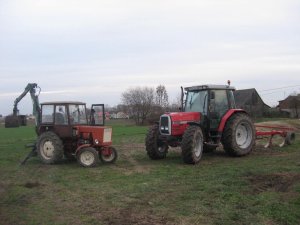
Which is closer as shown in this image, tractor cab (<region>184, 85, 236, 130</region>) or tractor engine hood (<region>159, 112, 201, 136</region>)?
tractor engine hood (<region>159, 112, 201, 136</region>)

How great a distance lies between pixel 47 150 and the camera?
14.2 meters

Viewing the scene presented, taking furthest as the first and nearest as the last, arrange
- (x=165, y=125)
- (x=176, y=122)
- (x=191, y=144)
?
1. (x=165, y=125)
2. (x=176, y=122)
3. (x=191, y=144)

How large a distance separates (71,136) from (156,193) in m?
6.04

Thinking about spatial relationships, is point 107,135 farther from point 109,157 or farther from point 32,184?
point 32,184

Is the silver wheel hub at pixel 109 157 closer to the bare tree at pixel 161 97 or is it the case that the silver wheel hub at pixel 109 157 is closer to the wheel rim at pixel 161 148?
the wheel rim at pixel 161 148

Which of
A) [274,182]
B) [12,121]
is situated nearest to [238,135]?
[274,182]

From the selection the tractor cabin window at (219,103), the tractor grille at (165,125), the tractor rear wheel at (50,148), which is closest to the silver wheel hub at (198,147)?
the tractor grille at (165,125)

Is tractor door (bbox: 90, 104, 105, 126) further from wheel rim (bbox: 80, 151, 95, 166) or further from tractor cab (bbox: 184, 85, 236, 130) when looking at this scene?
tractor cab (bbox: 184, 85, 236, 130)

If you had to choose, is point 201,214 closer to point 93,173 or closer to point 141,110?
point 93,173

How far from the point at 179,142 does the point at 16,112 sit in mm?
6477

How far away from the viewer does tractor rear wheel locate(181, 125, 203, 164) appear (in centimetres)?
1287

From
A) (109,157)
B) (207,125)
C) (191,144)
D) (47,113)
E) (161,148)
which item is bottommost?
(109,157)

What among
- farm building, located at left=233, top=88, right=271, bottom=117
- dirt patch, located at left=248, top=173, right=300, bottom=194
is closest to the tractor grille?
dirt patch, located at left=248, top=173, right=300, bottom=194

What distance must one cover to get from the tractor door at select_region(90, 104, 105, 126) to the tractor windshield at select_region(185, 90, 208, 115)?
2.85 m
